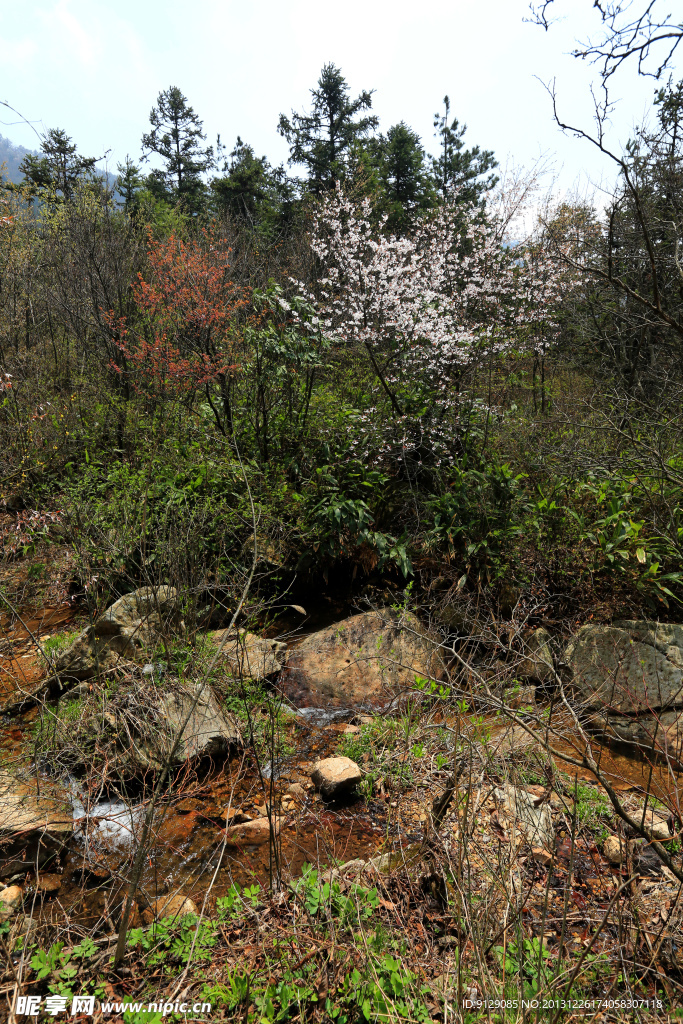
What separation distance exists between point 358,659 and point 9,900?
11.0ft

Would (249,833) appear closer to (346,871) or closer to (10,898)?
(346,871)

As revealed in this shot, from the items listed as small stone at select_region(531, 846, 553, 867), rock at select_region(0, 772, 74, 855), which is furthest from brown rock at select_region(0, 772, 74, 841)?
small stone at select_region(531, 846, 553, 867)

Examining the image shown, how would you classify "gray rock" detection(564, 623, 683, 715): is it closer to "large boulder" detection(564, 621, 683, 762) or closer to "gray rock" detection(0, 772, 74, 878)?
"large boulder" detection(564, 621, 683, 762)

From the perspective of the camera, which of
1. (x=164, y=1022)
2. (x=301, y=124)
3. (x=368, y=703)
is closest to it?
(x=164, y=1022)

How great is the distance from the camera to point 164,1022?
2.11m

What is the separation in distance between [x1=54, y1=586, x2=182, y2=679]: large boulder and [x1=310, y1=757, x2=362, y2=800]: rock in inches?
70.5

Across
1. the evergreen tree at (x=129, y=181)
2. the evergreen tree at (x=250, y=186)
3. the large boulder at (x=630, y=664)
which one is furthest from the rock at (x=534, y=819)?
the evergreen tree at (x=129, y=181)

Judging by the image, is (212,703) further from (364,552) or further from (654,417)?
(654,417)

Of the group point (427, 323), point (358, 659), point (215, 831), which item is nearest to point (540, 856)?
point (215, 831)

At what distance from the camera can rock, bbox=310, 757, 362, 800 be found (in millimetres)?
3824

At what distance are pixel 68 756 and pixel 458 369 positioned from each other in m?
6.68

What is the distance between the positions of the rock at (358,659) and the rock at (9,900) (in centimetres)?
271

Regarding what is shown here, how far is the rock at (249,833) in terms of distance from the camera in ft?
11.6

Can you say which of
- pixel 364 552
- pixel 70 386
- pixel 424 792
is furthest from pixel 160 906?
pixel 70 386
